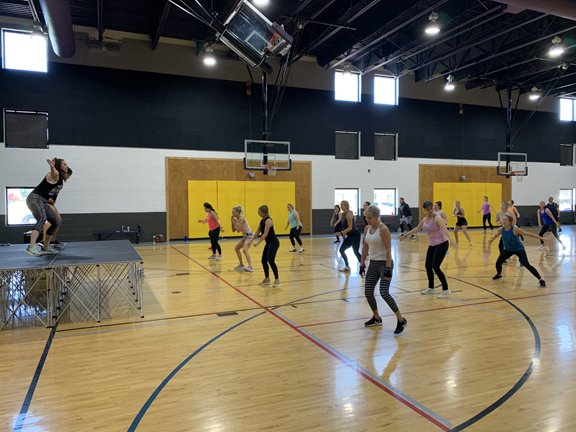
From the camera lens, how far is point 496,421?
317 centimetres

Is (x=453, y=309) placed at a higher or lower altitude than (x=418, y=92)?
lower

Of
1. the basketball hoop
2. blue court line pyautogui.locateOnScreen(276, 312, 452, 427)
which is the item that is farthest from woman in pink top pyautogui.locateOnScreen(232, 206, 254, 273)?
the basketball hoop

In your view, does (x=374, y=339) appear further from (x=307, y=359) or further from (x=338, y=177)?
(x=338, y=177)

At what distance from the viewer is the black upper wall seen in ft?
51.0

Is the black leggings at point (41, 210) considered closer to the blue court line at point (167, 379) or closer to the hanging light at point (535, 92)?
the blue court line at point (167, 379)

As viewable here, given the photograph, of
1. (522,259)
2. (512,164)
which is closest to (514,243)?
(522,259)

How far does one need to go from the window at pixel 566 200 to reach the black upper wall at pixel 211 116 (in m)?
4.63

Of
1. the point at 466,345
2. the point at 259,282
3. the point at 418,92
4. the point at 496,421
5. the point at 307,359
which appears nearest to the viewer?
the point at 496,421

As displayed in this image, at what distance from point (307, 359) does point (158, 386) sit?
1535mm

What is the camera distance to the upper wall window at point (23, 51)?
14.9 meters

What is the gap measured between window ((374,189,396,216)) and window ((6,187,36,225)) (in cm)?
1481

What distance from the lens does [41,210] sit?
6.61m

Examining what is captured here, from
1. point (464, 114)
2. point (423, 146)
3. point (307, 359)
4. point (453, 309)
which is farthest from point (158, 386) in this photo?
point (464, 114)

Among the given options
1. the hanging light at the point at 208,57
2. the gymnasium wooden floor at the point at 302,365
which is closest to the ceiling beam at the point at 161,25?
the hanging light at the point at 208,57
